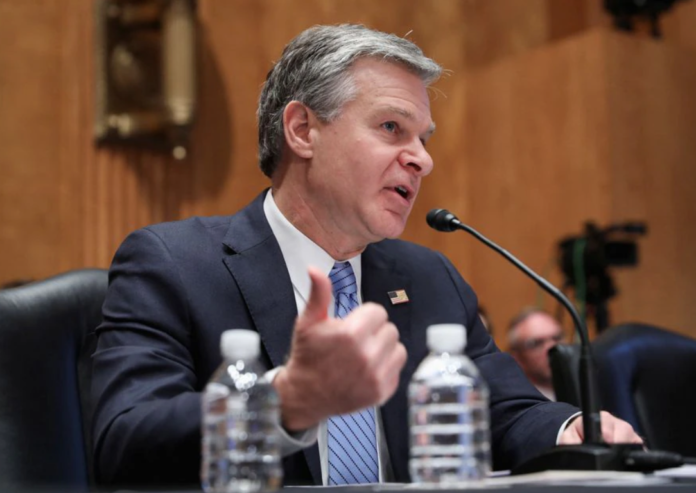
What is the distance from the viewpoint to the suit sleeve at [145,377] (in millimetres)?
1796

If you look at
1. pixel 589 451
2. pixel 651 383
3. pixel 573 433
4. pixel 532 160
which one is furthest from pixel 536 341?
pixel 589 451

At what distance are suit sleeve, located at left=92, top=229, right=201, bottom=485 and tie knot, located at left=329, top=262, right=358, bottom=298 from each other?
1.20 ft

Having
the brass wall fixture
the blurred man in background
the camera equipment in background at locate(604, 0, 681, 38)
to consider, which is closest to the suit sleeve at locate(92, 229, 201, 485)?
the brass wall fixture

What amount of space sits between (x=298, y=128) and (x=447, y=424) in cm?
112

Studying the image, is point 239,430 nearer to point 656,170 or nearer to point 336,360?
point 336,360

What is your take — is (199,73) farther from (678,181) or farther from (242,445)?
(242,445)

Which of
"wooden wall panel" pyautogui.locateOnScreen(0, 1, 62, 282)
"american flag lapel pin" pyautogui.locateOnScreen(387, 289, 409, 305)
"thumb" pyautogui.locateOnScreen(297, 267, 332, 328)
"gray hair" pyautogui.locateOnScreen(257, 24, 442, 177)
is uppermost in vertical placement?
"wooden wall panel" pyautogui.locateOnScreen(0, 1, 62, 282)

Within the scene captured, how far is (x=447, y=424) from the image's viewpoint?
156cm

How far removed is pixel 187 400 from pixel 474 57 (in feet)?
17.0

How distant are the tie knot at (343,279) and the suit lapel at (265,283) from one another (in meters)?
0.13

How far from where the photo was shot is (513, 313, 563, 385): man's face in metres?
5.33

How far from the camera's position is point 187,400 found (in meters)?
1.79

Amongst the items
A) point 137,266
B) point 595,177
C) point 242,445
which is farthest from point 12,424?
point 595,177

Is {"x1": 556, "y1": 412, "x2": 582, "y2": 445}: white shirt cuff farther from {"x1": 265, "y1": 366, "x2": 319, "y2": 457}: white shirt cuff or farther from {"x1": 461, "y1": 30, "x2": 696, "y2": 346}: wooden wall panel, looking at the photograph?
{"x1": 461, "y1": 30, "x2": 696, "y2": 346}: wooden wall panel
